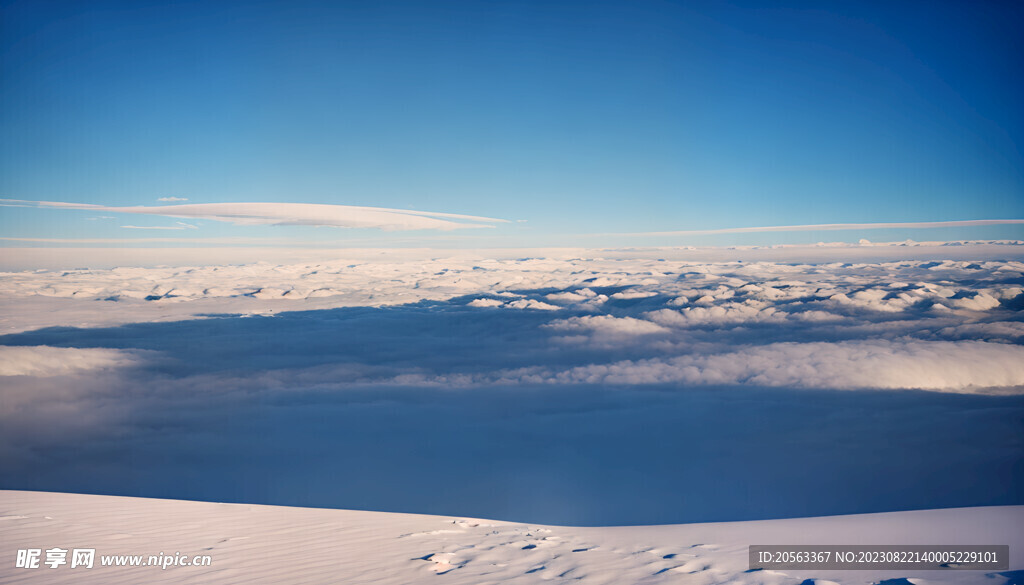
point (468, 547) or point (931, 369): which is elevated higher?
point (468, 547)

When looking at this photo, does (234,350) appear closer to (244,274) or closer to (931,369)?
(244,274)

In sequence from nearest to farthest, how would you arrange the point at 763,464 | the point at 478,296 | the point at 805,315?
the point at 763,464, the point at 805,315, the point at 478,296

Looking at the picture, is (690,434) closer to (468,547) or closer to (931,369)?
(468,547)

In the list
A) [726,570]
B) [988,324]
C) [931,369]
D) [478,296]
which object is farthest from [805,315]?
[726,570]

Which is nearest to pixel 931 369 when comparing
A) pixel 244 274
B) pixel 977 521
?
pixel 977 521

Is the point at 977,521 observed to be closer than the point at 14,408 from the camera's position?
Yes

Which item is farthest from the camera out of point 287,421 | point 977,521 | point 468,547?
point 287,421
